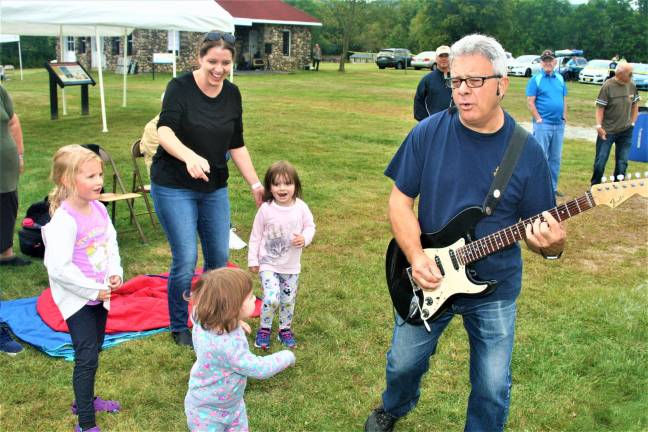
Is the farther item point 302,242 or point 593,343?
point 593,343

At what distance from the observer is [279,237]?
A: 4637mm

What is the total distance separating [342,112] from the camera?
20.3 meters

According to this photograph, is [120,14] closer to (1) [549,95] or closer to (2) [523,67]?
(1) [549,95]

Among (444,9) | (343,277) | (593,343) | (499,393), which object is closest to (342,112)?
(343,277)

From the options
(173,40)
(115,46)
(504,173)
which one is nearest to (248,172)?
(504,173)

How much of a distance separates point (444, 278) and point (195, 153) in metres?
1.99

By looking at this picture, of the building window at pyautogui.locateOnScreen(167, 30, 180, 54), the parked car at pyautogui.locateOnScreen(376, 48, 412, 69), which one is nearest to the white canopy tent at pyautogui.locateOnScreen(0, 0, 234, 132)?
the building window at pyautogui.locateOnScreen(167, 30, 180, 54)

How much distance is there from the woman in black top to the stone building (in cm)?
3762

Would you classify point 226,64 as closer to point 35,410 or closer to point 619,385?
point 35,410

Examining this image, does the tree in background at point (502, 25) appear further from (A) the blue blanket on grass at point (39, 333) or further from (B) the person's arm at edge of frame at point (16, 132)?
(A) the blue blanket on grass at point (39, 333)

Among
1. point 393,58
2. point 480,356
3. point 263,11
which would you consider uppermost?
point 263,11

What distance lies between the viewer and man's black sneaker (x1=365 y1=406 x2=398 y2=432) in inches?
147

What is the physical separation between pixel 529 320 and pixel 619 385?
110 cm

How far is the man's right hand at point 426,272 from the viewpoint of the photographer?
312cm
